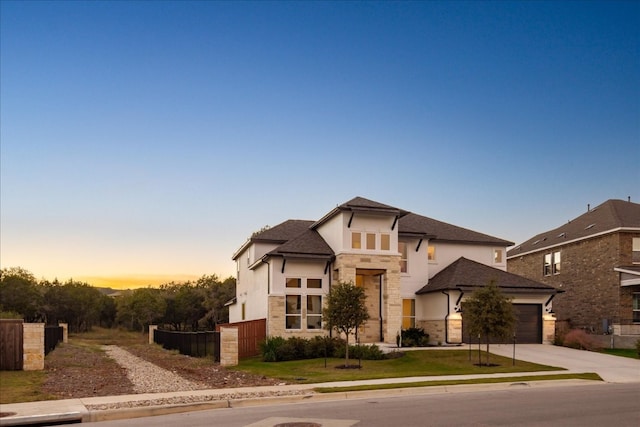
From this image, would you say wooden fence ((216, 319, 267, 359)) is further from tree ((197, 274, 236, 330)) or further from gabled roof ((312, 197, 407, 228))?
tree ((197, 274, 236, 330))

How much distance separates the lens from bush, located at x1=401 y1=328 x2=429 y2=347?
32750 millimetres

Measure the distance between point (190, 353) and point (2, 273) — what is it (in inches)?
A: 2287

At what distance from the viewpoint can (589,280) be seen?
39250mm

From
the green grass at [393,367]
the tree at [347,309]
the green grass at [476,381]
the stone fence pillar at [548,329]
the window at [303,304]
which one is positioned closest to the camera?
the green grass at [476,381]

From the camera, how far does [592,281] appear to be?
3888 centimetres

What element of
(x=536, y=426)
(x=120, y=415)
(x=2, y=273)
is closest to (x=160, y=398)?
(x=120, y=415)

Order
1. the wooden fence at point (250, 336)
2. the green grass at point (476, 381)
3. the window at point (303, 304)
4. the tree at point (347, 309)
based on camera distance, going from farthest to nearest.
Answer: the window at point (303, 304)
the wooden fence at point (250, 336)
the tree at point (347, 309)
the green grass at point (476, 381)

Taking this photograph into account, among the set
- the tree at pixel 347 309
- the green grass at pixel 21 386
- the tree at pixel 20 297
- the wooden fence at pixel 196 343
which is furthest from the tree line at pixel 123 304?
the green grass at pixel 21 386

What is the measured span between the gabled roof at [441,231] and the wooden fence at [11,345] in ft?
67.5

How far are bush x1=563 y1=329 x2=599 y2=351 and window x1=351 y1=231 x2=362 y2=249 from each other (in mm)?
12232

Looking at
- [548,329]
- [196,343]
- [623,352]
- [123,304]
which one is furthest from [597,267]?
[123,304]

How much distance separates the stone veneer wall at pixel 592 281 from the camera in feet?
120

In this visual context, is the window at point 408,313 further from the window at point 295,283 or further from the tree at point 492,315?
the tree at point 492,315

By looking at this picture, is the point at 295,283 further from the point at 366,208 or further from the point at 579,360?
the point at 579,360
